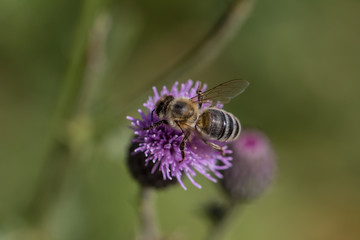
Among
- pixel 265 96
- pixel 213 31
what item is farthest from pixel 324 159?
pixel 213 31

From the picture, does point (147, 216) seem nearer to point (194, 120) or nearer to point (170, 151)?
point (170, 151)

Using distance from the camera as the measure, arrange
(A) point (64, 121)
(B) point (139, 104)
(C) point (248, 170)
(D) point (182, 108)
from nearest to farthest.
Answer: (D) point (182, 108) < (C) point (248, 170) < (B) point (139, 104) < (A) point (64, 121)

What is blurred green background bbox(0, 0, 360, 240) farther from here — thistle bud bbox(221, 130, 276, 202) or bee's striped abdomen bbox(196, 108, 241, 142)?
bee's striped abdomen bbox(196, 108, 241, 142)

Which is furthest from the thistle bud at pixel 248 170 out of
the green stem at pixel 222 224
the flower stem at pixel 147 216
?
the flower stem at pixel 147 216

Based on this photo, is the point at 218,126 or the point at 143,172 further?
the point at 143,172

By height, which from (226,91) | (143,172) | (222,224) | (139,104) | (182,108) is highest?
(139,104)

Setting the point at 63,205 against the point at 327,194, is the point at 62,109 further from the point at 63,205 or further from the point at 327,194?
the point at 327,194

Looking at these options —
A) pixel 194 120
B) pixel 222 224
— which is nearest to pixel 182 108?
pixel 194 120
